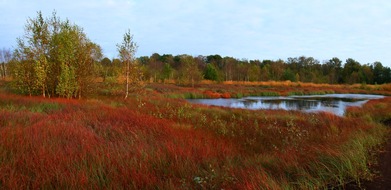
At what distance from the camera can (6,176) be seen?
398 cm

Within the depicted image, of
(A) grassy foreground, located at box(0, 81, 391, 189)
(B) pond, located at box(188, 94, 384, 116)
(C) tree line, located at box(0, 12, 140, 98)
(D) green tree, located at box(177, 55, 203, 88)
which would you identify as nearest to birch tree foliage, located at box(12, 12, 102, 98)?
(C) tree line, located at box(0, 12, 140, 98)

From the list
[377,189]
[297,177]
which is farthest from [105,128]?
[377,189]

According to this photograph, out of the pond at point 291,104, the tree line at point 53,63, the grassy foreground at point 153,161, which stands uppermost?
the tree line at point 53,63

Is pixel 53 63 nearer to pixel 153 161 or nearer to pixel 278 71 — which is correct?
pixel 153 161

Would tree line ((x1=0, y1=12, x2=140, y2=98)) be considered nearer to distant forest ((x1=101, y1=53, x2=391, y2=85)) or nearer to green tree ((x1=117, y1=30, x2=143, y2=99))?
green tree ((x1=117, y1=30, x2=143, y2=99))

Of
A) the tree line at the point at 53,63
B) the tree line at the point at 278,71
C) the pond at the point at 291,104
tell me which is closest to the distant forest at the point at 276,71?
the tree line at the point at 278,71

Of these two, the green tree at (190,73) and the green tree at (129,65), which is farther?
the green tree at (190,73)

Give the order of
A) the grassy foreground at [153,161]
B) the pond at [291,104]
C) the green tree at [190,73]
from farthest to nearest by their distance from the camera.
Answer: the green tree at [190,73], the pond at [291,104], the grassy foreground at [153,161]

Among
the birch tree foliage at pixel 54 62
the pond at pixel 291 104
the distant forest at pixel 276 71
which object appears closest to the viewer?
the birch tree foliage at pixel 54 62

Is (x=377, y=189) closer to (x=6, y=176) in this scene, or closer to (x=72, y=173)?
(x=72, y=173)

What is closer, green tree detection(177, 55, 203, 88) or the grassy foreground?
the grassy foreground

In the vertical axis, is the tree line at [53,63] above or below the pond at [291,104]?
above

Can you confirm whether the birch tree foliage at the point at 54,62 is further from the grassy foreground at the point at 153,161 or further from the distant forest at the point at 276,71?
the distant forest at the point at 276,71

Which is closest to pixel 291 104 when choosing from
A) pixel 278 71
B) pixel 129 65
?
pixel 129 65
